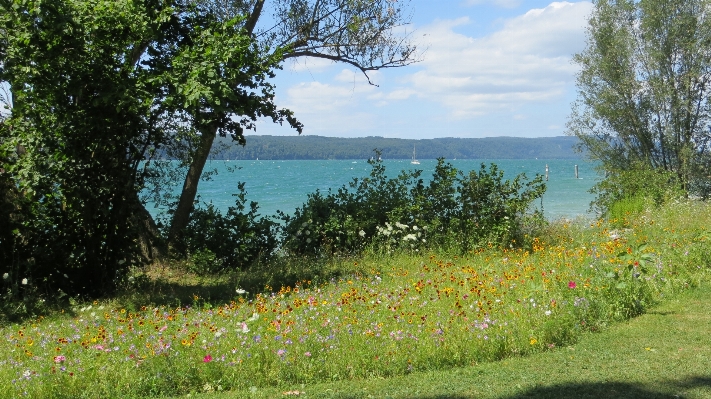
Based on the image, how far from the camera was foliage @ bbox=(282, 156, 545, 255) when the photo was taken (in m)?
12.3

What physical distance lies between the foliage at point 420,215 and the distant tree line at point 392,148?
3.17 metres

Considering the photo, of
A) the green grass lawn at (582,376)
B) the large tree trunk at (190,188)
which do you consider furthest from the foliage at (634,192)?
the green grass lawn at (582,376)

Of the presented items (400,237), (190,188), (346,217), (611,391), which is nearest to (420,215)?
(400,237)

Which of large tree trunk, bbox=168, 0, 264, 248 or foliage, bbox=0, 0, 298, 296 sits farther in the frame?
large tree trunk, bbox=168, 0, 264, 248

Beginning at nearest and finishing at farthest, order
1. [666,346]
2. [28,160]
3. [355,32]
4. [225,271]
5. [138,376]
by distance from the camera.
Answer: [138,376], [666,346], [28,160], [225,271], [355,32]

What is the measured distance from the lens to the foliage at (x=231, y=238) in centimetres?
1241

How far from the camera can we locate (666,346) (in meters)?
6.23

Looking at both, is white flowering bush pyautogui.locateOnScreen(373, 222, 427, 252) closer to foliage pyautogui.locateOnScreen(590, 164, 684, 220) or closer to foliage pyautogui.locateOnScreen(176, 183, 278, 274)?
foliage pyautogui.locateOnScreen(176, 183, 278, 274)

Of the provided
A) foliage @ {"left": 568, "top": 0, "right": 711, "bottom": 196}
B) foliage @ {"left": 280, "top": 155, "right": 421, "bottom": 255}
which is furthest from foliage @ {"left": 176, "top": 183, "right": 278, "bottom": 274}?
foliage @ {"left": 568, "top": 0, "right": 711, "bottom": 196}

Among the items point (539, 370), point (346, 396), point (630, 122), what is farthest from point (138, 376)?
point (630, 122)

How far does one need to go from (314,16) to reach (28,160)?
7125 mm

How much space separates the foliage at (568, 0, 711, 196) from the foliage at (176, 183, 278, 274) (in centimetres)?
1223

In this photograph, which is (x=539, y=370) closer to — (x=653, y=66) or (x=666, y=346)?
(x=666, y=346)

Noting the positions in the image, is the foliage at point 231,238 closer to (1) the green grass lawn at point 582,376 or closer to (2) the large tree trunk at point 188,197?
(2) the large tree trunk at point 188,197
